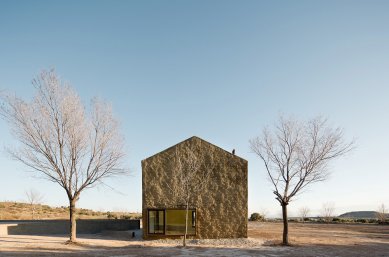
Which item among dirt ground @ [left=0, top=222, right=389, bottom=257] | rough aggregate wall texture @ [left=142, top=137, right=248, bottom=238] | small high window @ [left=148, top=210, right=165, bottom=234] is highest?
rough aggregate wall texture @ [left=142, top=137, right=248, bottom=238]

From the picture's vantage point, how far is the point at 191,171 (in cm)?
2241

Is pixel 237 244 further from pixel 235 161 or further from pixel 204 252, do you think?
pixel 235 161

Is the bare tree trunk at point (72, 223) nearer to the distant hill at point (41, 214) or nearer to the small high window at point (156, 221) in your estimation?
the small high window at point (156, 221)

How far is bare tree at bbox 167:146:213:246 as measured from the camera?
22.5 m

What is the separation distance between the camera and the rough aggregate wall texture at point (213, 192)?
887 inches

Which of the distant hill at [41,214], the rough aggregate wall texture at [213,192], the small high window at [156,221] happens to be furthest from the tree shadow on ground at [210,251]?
the distant hill at [41,214]

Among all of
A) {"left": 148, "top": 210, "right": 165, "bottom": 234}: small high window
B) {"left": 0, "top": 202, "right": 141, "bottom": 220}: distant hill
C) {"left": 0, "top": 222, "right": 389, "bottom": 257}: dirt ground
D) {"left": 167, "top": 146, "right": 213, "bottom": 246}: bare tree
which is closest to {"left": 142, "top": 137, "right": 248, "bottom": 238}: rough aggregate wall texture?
{"left": 167, "top": 146, "right": 213, "bottom": 246}: bare tree

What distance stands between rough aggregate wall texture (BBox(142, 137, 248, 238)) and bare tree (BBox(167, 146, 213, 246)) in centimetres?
22

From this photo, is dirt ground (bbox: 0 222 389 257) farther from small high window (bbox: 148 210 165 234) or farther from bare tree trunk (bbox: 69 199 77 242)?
small high window (bbox: 148 210 165 234)

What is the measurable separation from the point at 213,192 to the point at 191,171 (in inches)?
84.5

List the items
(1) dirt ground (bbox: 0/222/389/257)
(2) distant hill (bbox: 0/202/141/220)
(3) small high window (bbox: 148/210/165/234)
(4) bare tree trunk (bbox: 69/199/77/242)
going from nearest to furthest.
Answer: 1. (1) dirt ground (bbox: 0/222/389/257)
2. (4) bare tree trunk (bbox: 69/199/77/242)
3. (3) small high window (bbox: 148/210/165/234)
4. (2) distant hill (bbox: 0/202/141/220)

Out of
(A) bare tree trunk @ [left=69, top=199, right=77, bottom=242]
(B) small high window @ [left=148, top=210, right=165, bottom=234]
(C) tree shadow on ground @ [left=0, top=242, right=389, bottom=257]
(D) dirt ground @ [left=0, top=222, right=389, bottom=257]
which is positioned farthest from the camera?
(B) small high window @ [left=148, top=210, right=165, bottom=234]

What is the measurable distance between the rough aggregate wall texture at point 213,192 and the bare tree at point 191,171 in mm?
223

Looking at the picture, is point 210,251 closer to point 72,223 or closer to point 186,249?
point 186,249
